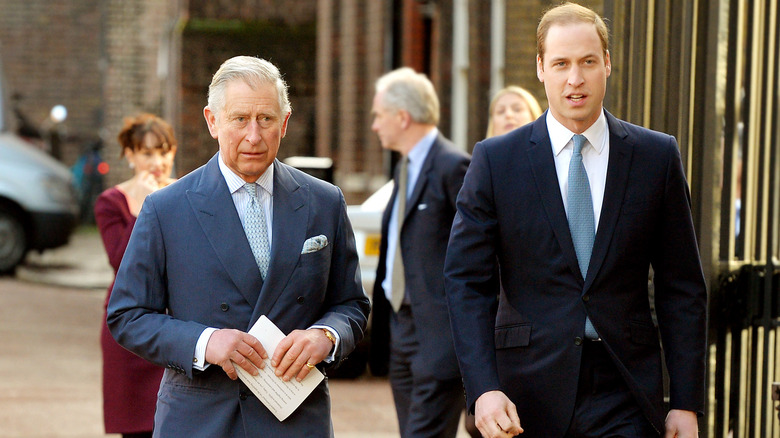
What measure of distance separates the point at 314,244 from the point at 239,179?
262 millimetres

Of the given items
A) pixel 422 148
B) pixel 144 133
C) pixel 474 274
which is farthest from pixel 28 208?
pixel 474 274

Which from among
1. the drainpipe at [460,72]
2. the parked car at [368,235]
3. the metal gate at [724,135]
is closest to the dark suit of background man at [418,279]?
the metal gate at [724,135]

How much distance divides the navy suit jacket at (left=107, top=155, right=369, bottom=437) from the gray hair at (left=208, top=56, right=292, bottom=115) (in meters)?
0.22

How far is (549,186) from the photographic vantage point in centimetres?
335

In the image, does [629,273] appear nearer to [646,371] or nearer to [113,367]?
[646,371]

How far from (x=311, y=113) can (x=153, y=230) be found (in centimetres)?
1529

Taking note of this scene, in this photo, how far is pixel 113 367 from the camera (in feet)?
17.5

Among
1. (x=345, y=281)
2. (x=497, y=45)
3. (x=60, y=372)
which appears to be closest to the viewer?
(x=345, y=281)

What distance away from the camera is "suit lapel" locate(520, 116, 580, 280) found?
3297mm

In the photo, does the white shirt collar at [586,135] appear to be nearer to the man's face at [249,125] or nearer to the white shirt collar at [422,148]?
the man's face at [249,125]

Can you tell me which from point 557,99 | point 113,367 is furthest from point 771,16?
point 113,367

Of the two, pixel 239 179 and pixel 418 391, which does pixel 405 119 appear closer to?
pixel 418 391

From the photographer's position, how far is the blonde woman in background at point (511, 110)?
5.98 metres

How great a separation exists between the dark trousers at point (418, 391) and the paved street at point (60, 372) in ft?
7.20
